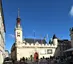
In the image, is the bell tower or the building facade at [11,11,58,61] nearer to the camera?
the building facade at [11,11,58,61]

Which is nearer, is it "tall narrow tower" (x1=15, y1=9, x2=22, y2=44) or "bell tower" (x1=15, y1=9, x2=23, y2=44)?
"tall narrow tower" (x1=15, y1=9, x2=22, y2=44)

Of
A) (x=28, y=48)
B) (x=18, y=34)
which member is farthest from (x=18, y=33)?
(x=28, y=48)

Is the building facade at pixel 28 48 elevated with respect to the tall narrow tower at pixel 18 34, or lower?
lower

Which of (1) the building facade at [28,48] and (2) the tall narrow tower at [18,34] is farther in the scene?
(2) the tall narrow tower at [18,34]

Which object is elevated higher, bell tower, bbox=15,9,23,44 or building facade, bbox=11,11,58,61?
bell tower, bbox=15,9,23,44

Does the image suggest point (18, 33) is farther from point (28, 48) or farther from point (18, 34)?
point (28, 48)

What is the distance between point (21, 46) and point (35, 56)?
5.28 meters

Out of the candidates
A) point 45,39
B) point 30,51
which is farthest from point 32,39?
point 30,51

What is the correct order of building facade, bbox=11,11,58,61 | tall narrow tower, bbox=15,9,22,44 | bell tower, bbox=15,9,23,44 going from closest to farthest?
building facade, bbox=11,11,58,61
tall narrow tower, bbox=15,9,22,44
bell tower, bbox=15,9,23,44

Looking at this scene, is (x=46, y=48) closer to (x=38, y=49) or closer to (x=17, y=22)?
(x=38, y=49)

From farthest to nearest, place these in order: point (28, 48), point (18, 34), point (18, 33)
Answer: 1. point (18, 33)
2. point (18, 34)
3. point (28, 48)

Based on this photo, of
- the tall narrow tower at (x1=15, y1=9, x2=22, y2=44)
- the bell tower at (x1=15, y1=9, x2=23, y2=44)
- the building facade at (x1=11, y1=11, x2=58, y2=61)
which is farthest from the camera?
the bell tower at (x1=15, y1=9, x2=23, y2=44)

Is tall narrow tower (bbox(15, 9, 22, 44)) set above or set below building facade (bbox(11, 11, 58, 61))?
above

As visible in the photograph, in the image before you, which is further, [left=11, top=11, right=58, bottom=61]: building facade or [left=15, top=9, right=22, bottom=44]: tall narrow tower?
[left=15, top=9, right=22, bottom=44]: tall narrow tower
